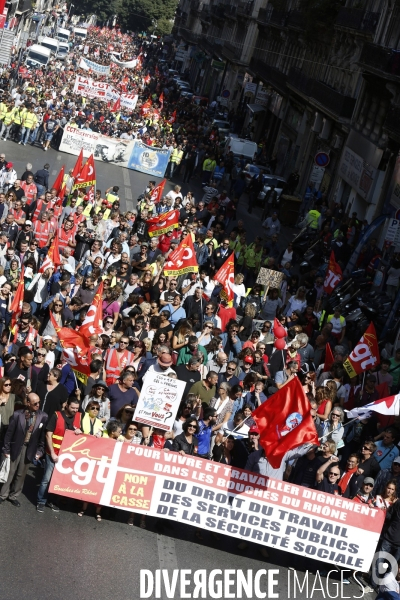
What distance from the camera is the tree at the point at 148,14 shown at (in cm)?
14900

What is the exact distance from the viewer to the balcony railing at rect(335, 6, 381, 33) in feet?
141

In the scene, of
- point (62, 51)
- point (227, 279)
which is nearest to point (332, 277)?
point (227, 279)

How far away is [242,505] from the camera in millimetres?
12086

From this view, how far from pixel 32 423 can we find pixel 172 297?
6.24 m

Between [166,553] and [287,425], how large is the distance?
182cm

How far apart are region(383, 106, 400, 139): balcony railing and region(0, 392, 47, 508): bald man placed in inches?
898

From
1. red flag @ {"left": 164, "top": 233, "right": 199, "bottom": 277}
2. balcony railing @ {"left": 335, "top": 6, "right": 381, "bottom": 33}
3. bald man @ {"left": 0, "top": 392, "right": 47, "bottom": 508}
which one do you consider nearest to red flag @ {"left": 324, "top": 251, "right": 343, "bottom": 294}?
red flag @ {"left": 164, "top": 233, "right": 199, "bottom": 277}

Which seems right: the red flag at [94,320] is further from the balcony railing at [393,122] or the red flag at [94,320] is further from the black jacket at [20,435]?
the balcony railing at [393,122]

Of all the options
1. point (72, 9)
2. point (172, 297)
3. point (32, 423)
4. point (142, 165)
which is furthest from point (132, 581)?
point (72, 9)

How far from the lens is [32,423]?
39.6 feet

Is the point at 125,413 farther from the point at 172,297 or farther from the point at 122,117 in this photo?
the point at 122,117

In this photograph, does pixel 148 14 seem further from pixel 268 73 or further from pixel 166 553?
pixel 166 553

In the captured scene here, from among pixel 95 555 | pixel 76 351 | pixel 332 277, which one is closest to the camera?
pixel 95 555

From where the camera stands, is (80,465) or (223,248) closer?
(80,465)
